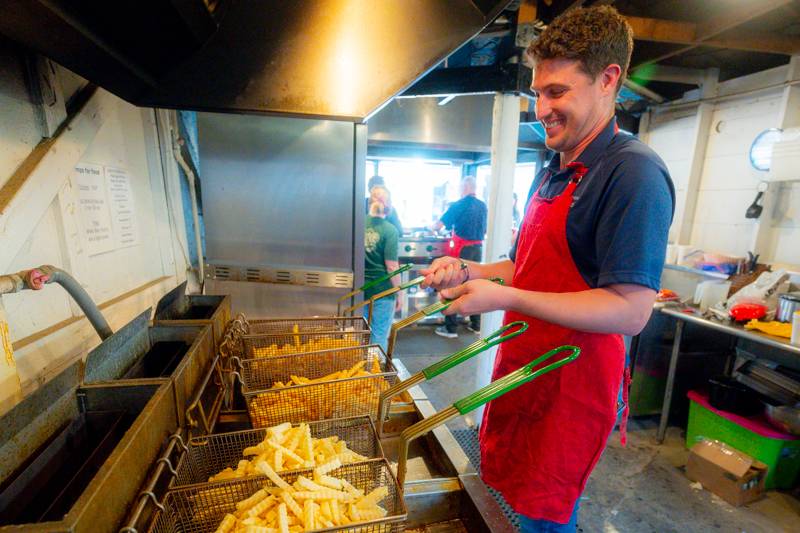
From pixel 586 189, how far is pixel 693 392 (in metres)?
2.74

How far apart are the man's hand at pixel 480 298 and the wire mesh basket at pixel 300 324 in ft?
2.25

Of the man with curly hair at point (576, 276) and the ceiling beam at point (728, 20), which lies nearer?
the man with curly hair at point (576, 276)

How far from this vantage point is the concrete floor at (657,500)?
7.24ft

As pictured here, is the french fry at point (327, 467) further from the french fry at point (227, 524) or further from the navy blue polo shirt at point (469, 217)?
the navy blue polo shirt at point (469, 217)

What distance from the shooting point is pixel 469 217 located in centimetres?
486

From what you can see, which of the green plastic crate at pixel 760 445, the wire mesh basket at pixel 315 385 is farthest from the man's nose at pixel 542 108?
the green plastic crate at pixel 760 445

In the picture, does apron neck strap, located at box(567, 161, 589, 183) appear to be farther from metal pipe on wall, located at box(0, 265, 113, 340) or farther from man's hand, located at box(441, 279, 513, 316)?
metal pipe on wall, located at box(0, 265, 113, 340)

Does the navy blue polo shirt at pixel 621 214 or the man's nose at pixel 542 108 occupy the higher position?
the man's nose at pixel 542 108

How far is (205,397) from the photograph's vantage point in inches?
51.6

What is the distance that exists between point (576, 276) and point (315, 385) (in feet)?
2.86

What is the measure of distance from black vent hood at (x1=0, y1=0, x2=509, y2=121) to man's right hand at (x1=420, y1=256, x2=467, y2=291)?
683 mm

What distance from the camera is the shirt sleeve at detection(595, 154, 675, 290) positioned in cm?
93

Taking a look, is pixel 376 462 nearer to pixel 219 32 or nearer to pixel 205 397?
pixel 205 397

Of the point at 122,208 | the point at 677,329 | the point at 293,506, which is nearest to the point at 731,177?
the point at 677,329
